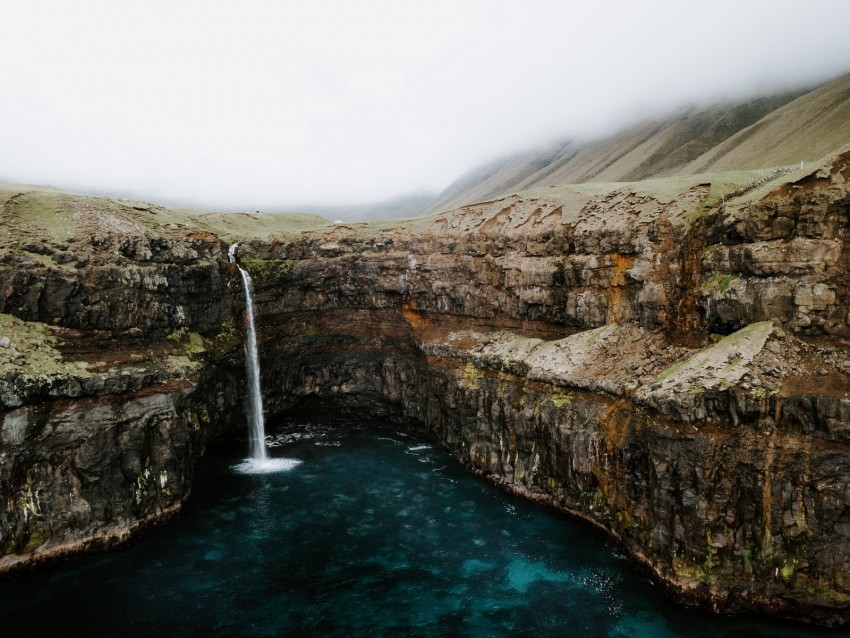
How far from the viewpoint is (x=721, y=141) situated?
12888 centimetres

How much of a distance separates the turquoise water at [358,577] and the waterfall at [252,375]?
7.95 meters

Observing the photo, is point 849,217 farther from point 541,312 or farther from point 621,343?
point 541,312

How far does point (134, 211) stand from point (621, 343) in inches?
1757

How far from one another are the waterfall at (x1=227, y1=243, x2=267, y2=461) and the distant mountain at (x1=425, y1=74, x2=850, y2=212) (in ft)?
212

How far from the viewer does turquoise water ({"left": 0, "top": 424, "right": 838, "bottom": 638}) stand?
28.4 meters

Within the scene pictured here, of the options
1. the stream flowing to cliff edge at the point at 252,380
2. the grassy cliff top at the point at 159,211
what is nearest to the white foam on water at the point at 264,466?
the stream flowing to cliff edge at the point at 252,380

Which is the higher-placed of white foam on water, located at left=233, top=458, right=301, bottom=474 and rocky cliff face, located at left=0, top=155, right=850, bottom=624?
rocky cliff face, located at left=0, top=155, right=850, bottom=624

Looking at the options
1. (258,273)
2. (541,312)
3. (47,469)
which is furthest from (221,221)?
(541,312)

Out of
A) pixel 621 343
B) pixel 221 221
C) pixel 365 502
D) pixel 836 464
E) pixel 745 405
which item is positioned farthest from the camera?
pixel 221 221

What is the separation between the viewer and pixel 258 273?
54.7 metres

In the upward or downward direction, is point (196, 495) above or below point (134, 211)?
below

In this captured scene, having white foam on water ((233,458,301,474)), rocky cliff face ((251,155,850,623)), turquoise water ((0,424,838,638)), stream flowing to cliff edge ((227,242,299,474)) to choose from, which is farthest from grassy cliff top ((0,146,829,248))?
turquoise water ((0,424,838,638))

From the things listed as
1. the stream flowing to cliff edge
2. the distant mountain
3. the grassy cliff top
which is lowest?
the stream flowing to cliff edge

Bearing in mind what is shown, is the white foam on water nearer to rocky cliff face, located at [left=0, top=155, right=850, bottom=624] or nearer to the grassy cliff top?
rocky cliff face, located at [left=0, top=155, right=850, bottom=624]
